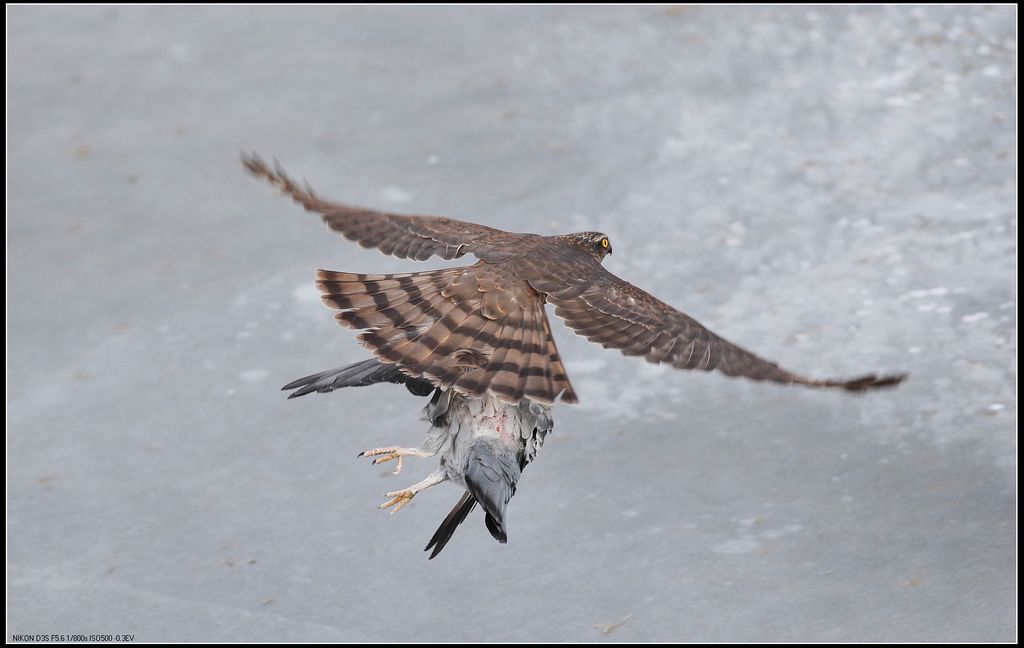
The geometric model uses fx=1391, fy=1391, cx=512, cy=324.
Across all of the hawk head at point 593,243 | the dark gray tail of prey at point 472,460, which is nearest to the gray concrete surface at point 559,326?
the dark gray tail of prey at point 472,460

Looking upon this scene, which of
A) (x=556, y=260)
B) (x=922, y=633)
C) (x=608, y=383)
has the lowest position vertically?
(x=922, y=633)

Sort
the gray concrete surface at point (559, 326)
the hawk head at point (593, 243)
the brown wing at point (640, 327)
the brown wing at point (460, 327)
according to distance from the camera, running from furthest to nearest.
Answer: the gray concrete surface at point (559, 326) → the hawk head at point (593, 243) → the brown wing at point (640, 327) → the brown wing at point (460, 327)

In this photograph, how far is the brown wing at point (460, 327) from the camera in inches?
157

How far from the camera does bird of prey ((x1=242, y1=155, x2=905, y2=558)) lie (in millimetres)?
4027

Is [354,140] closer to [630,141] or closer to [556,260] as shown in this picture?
[630,141]

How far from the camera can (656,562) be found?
17.4 ft

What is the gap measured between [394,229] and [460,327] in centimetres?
107

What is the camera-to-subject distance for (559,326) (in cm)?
686

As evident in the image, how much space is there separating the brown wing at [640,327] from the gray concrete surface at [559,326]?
4.02 feet

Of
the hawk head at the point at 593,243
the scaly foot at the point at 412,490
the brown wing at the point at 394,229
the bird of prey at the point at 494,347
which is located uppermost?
the brown wing at the point at 394,229

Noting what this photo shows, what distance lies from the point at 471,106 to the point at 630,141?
1.09 meters

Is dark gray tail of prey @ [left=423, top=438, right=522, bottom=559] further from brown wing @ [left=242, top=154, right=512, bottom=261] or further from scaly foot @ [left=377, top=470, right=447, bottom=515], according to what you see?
brown wing @ [left=242, top=154, right=512, bottom=261]

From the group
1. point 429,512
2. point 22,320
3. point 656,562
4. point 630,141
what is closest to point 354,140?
point 630,141

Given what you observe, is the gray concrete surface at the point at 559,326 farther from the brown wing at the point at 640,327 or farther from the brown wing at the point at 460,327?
the brown wing at the point at 460,327
